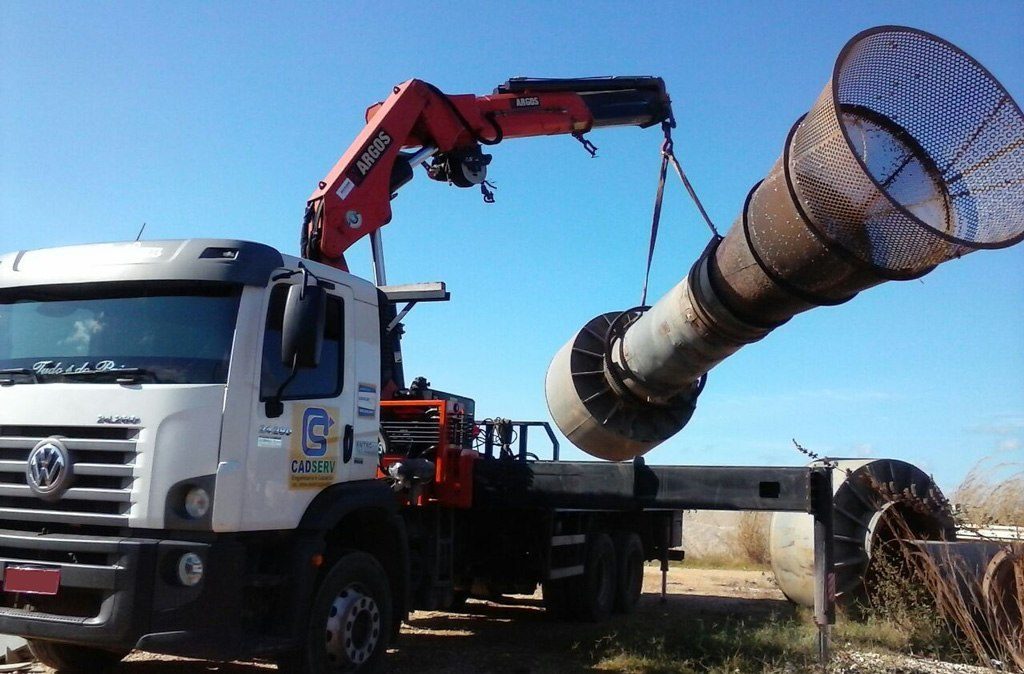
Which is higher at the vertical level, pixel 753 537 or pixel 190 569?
pixel 753 537

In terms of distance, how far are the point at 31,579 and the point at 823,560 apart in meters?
5.21

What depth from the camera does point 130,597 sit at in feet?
16.9

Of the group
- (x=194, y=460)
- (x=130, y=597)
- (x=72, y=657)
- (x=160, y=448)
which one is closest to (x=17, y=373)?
(x=160, y=448)

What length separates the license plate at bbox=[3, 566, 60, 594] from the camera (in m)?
5.29

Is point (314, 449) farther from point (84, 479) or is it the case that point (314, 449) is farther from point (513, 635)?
point (513, 635)

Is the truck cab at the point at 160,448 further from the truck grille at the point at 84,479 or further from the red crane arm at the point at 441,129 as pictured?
the red crane arm at the point at 441,129

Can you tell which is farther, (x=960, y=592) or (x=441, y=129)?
(x=441, y=129)

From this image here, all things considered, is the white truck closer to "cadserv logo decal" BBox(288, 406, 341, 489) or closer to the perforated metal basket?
"cadserv logo decal" BBox(288, 406, 341, 489)

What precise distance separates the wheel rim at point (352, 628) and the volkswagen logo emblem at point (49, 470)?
5.89 feet

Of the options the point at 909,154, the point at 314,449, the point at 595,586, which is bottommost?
the point at 595,586

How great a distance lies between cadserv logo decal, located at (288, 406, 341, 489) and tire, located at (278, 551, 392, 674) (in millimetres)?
585

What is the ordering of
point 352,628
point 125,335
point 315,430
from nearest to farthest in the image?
point 125,335 → point 315,430 → point 352,628

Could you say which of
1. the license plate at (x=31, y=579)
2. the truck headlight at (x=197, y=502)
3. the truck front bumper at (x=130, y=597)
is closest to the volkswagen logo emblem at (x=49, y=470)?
the truck front bumper at (x=130, y=597)

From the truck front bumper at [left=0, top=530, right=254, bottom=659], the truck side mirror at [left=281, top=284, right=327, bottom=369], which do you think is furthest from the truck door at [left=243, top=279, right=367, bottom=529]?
the truck front bumper at [left=0, top=530, right=254, bottom=659]
